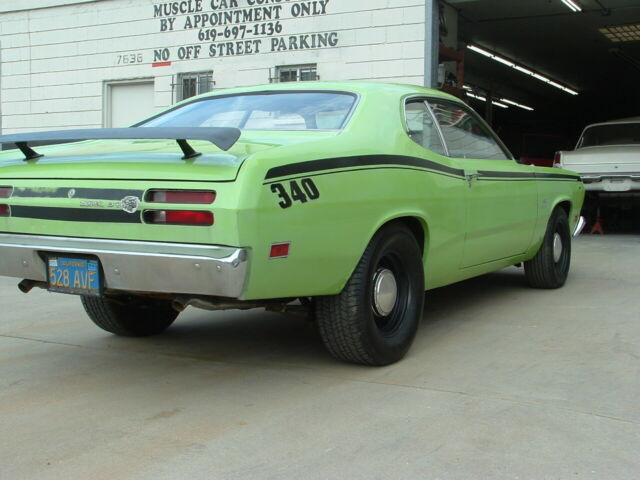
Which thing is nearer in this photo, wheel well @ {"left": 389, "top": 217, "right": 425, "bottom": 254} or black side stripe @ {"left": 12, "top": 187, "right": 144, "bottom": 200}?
black side stripe @ {"left": 12, "top": 187, "right": 144, "bottom": 200}

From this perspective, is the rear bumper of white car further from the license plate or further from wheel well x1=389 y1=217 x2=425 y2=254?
the license plate

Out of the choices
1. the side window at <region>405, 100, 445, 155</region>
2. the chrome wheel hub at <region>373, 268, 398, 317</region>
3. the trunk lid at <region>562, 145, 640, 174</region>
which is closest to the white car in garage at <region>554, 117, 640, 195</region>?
the trunk lid at <region>562, 145, 640, 174</region>

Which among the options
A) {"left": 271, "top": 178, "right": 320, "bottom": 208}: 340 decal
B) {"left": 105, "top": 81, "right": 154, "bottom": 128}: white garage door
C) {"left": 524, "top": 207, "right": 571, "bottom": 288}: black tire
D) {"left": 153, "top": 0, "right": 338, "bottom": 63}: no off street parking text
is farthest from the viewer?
{"left": 105, "top": 81, "right": 154, "bottom": 128}: white garage door

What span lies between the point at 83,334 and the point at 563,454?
3.27 metres

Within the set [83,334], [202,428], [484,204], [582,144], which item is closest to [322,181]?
[202,428]

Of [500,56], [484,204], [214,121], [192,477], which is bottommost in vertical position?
[192,477]

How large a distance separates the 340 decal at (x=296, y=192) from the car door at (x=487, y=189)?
1619mm

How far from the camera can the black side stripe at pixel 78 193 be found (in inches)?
124

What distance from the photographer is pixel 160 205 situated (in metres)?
3.06

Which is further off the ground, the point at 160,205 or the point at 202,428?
the point at 160,205

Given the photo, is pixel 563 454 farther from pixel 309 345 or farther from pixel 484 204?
pixel 484 204

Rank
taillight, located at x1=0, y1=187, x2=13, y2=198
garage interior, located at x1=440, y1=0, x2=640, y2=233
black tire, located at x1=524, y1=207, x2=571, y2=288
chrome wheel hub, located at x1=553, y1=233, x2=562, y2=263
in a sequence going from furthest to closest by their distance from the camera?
garage interior, located at x1=440, y1=0, x2=640, y2=233, chrome wheel hub, located at x1=553, y1=233, x2=562, y2=263, black tire, located at x1=524, y1=207, x2=571, y2=288, taillight, located at x1=0, y1=187, x2=13, y2=198

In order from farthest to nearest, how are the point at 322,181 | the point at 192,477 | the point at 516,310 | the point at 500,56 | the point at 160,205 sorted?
1. the point at 500,56
2. the point at 516,310
3. the point at 322,181
4. the point at 160,205
5. the point at 192,477

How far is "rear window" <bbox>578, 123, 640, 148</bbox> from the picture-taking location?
12.7 metres
